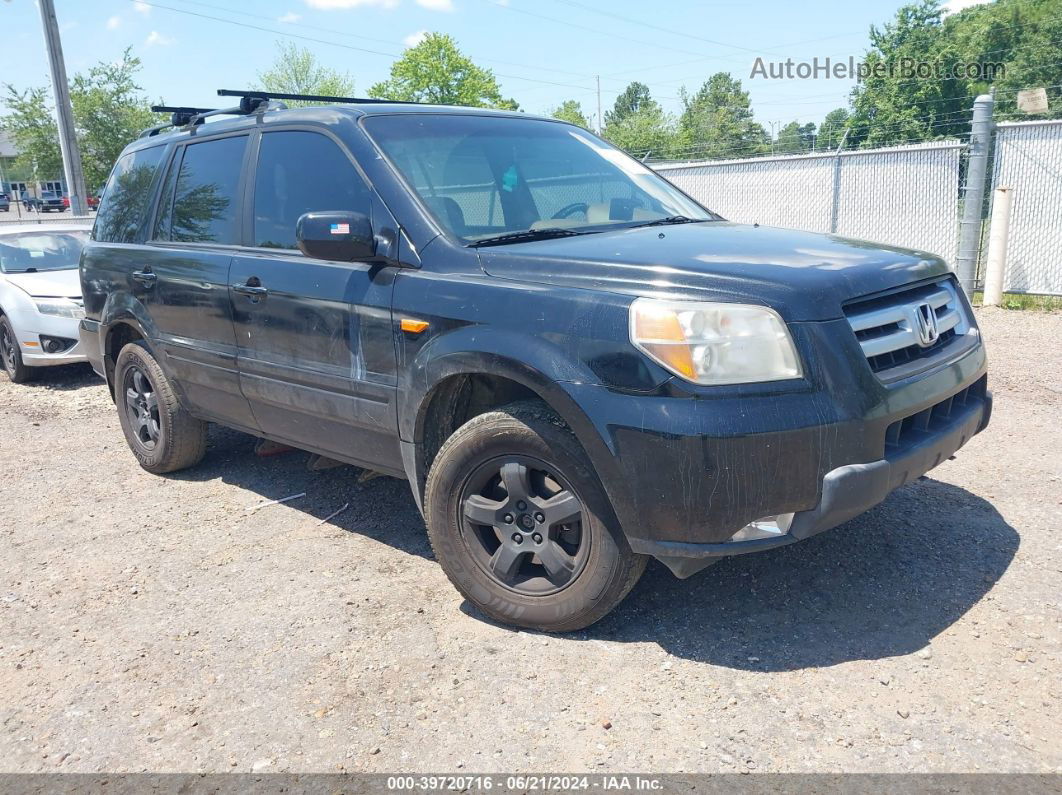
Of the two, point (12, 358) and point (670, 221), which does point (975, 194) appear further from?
point (12, 358)

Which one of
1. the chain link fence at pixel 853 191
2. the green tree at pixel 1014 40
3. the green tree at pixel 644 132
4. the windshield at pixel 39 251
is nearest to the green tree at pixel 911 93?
the green tree at pixel 1014 40

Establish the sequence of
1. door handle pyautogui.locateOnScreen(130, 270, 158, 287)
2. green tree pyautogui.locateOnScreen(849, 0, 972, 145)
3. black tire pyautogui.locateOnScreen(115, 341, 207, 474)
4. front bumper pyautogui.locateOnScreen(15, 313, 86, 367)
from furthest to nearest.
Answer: green tree pyautogui.locateOnScreen(849, 0, 972, 145) < front bumper pyautogui.locateOnScreen(15, 313, 86, 367) < black tire pyautogui.locateOnScreen(115, 341, 207, 474) < door handle pyautogui.locateOnScreen(130, 270, 158, 287)

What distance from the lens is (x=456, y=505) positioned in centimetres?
328

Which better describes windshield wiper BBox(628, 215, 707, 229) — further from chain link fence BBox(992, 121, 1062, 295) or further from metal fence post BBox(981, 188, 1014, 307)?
chain link fence BBox(992, 121, 1062, 295)

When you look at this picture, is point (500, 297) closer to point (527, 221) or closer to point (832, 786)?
point (527, 221)

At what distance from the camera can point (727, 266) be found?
9.47 ft

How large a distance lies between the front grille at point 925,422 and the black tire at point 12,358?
8093mm

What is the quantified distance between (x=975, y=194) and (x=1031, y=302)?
57.0 inches

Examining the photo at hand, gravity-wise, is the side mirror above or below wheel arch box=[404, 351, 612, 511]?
above

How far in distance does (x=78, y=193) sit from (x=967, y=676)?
54.7ft

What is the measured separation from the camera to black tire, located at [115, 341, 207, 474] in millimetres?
5051

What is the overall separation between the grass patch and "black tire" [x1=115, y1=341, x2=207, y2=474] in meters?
9.10

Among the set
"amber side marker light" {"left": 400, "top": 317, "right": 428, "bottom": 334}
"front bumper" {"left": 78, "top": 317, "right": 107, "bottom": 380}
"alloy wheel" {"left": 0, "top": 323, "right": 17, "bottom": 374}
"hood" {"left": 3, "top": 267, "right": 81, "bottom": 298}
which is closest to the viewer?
"amber side marker light" {"left": 400, "top": 317, "right": 428, "bottom": 334}

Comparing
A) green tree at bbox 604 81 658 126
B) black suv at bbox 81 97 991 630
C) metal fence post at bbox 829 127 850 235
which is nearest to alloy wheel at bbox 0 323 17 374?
black suv at bbox 81 97 991 630
